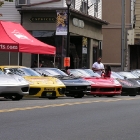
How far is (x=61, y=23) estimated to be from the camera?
33156 millimetres

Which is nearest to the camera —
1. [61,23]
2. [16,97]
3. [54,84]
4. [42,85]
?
[16,97]

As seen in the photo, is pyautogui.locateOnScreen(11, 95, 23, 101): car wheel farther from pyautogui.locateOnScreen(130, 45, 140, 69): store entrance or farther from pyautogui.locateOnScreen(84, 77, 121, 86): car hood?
pyautogui.locateOnScreen(130, 45, 140, 69): store entrance

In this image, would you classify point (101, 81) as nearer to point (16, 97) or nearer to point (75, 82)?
point (75, 82)

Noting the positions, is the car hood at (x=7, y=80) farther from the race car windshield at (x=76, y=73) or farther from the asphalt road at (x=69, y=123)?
the race car windshield at (x=76, y=73)

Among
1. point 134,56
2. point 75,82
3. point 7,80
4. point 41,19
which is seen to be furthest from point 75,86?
point 134,56

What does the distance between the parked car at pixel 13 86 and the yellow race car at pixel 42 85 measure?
0.84m

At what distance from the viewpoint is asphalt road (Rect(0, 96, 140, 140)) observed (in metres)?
10.1

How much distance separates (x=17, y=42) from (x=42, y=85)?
7034 millimetres

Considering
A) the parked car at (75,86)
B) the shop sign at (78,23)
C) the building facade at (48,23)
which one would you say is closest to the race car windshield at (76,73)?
the parked car at (75,86)

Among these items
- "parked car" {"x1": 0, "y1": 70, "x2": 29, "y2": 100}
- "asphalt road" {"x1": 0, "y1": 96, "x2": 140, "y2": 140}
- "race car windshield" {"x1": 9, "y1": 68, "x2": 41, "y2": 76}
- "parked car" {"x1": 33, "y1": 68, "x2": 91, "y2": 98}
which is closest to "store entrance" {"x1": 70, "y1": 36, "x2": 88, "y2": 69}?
"parked car" {"x1": 33, "y1": 68, "x2": 91, "y2": 98}

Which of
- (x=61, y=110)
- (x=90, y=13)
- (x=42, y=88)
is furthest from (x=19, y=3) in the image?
(x=61, y=110)

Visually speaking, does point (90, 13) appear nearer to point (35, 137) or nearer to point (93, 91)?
point (93, 91)

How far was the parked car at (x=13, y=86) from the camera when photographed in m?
18.5

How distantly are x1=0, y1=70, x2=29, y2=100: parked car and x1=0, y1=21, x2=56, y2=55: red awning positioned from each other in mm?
7178
